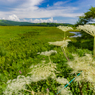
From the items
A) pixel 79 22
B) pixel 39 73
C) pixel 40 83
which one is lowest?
pixel 40 83

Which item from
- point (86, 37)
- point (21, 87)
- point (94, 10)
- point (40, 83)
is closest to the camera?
point (21, 87)

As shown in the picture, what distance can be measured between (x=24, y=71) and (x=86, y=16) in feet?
31.0

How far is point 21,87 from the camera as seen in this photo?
1.10 meters

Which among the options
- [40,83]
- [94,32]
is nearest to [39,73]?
[94,32]

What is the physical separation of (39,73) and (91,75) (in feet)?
2.33

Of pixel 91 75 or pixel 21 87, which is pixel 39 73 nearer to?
pixel 21 87

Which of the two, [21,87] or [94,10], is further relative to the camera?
[94,10]

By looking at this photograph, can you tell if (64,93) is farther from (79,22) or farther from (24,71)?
(79,22)

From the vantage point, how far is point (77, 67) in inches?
40.2

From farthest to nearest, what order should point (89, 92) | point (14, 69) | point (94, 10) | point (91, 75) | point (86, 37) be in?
point (86, 37)
point (94, 10)
point (14, 69)
point (89, 92)
point (91, 75)

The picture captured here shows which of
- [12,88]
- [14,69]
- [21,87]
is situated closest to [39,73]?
[21,87]

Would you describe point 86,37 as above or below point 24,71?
above

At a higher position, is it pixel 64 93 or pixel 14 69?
pixel 64 93

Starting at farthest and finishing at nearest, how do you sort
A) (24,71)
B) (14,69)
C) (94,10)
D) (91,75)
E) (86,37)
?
(86,37) → (94,10) → (14,69) → (24,71) → (91,75)
